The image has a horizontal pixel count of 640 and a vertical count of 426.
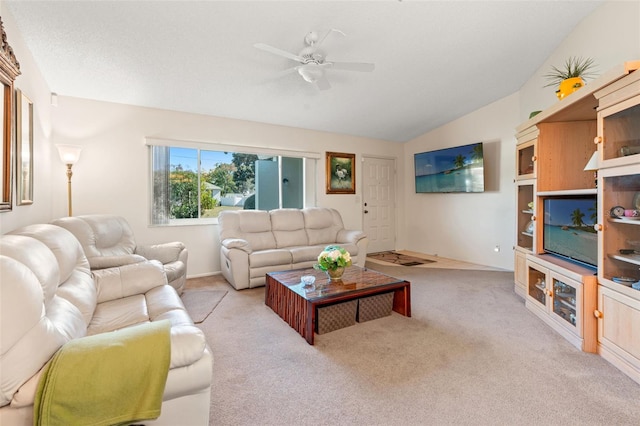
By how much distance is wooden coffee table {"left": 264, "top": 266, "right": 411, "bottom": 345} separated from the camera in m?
2.38

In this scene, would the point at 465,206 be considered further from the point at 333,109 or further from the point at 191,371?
the point at 191,371

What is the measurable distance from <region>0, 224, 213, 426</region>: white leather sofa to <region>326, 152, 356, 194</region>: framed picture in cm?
387

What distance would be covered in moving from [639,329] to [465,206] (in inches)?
Result: 144

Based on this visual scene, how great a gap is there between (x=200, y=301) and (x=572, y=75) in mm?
4204

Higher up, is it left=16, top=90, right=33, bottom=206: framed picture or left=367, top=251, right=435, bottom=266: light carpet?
left=16, top=90, right=33, bottom=206: framed picture

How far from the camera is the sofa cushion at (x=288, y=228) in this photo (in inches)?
179

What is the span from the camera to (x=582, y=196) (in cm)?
264

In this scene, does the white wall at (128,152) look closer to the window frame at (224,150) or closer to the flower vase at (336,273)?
the window frame at (224,150)

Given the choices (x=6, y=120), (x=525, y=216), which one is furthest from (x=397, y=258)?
(x=6, y=120)

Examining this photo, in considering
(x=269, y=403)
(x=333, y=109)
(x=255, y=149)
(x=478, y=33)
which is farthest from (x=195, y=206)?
(x=478, y=33)

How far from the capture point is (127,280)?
225cm

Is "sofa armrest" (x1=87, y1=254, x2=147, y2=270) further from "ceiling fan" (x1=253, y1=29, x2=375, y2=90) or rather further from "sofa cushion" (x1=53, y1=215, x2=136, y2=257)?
"ceiling fan" (x1=253, y1=29, x2=375, y2=90)

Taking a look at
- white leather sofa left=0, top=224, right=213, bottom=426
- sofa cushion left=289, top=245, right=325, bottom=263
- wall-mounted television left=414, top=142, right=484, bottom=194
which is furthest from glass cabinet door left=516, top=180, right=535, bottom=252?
white leather sofa left=0, top=224, right=213, bottom=426

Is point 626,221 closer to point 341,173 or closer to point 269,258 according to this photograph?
point 269,258
